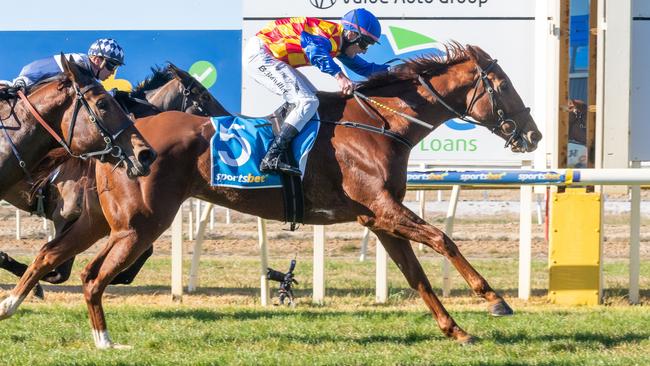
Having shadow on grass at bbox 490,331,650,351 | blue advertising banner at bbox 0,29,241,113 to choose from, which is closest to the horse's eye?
shadow on grass at bbox 490,331,650,351

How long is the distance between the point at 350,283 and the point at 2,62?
4.36m

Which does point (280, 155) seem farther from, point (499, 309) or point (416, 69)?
point (499, 309)

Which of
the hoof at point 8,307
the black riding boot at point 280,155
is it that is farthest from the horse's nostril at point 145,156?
the hoof at point 8,307

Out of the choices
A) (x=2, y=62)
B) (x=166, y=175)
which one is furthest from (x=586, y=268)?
(x=2, y=62)

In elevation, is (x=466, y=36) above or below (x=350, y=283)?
above

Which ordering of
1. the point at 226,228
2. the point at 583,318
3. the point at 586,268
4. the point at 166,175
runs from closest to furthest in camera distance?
the point at 166,175 → the point at 583,318 → the point at 586,268 → the point at 226,228

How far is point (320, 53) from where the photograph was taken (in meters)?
7.45

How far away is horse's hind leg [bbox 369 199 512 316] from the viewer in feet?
22.7

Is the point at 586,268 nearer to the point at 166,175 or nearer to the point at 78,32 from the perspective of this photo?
the point at 166,175

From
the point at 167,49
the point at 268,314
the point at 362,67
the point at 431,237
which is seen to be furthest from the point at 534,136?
the point at 167,49

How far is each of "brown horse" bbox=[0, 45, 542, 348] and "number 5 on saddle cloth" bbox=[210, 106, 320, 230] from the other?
64 millimetres

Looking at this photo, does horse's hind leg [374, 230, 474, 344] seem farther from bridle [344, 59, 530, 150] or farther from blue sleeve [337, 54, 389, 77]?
blue sleeve [337, 54, 389, 77]

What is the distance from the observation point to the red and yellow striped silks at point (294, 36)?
7.66 meters

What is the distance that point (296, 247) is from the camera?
14.4m
